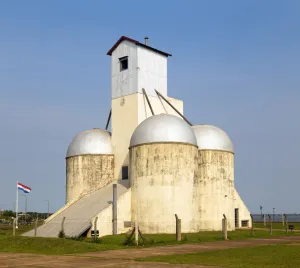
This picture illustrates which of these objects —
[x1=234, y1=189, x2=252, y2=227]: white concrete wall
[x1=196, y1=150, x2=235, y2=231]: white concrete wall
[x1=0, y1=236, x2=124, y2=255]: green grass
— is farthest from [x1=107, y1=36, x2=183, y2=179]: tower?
[x1=0, y1=236, x2=124, y2=255]: green grass

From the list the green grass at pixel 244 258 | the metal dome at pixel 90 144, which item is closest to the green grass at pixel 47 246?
the green grass at pixel 244 258

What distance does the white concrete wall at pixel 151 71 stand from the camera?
48250mm

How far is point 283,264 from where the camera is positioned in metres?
18.7

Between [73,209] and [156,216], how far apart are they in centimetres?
912

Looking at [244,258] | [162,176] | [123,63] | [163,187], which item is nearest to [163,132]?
[162,176]

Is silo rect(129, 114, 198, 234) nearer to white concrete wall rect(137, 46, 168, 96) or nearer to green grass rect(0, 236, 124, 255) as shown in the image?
white concrete wall rect(137, 46, 168, 96)

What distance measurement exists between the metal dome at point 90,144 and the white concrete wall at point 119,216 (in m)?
8.94

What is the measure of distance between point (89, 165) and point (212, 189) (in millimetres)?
13096

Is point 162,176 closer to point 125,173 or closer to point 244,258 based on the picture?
point 125,173

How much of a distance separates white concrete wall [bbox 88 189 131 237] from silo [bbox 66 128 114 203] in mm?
7792

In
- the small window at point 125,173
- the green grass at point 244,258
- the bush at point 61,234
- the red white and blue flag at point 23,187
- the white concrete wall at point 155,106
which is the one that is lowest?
the green grass at point 244,258

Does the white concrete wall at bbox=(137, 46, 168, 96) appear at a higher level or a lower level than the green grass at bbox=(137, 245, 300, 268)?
higher

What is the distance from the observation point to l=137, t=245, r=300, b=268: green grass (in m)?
18.6

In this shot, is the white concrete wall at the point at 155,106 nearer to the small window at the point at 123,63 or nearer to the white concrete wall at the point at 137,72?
the white concrete wall at the point at 137,72
